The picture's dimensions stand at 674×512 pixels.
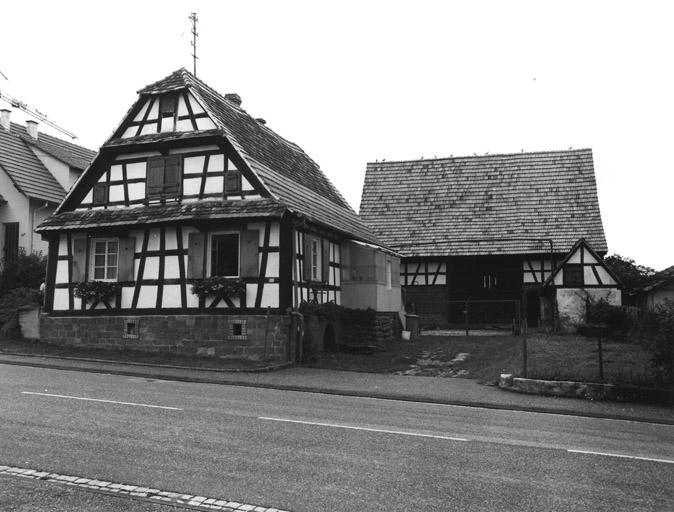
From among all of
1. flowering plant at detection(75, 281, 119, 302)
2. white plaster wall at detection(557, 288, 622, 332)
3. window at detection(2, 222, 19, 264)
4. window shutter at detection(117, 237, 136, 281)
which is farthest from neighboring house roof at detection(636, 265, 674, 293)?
window at detection(2, 222, 19, 264)

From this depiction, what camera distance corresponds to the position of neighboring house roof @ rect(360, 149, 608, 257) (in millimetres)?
34375

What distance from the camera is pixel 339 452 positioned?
8.36 meters

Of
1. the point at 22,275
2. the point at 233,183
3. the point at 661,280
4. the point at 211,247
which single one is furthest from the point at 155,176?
the point at 661,280

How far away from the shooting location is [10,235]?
30.4 metres

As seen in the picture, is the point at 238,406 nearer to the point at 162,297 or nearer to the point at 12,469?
the point at 12,469

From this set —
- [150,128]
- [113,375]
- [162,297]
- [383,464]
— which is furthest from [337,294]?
[383,464]

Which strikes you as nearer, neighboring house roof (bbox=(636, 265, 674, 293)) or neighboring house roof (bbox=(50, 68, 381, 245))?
neighboring house roof (bbox=(50, 68, 381, 245))

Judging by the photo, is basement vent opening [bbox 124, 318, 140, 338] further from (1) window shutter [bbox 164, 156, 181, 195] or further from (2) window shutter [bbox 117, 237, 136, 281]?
(1) window shutter [bbox 164, 156, 181, 195]

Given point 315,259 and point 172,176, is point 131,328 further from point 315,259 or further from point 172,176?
point 315,259

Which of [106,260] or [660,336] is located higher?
[106,260]

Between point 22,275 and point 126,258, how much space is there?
8483 millimetres

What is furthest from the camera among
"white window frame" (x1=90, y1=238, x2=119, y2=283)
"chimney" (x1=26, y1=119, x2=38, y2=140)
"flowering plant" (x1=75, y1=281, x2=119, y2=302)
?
"chimney" (x1=26, y1=119, x2=38, y2=140)

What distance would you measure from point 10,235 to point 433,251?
19324 millimetres

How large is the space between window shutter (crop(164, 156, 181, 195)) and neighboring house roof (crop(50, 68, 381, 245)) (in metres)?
0.68
